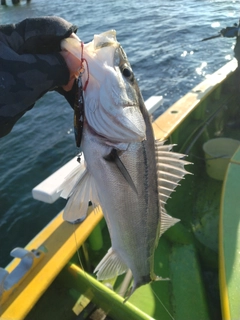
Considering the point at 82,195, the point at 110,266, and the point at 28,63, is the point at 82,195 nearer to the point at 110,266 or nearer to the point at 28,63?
the point at 110,266

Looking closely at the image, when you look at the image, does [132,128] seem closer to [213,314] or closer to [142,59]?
[213,314]

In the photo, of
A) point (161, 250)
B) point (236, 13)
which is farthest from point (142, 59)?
point (161, 250)

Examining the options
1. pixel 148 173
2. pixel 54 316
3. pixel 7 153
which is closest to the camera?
pixel 148 173

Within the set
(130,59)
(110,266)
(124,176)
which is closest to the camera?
(124,176)

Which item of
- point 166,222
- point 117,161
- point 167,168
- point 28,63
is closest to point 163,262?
point 166,222

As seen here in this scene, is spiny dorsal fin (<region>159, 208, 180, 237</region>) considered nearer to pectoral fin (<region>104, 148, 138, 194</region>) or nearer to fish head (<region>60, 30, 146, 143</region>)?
pectoral fin (<region>104, 148, 138, 194</region>)

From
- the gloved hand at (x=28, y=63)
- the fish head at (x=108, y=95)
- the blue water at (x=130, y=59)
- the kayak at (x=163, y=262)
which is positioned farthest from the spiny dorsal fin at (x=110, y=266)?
the blue water at (x=130, y=59)
